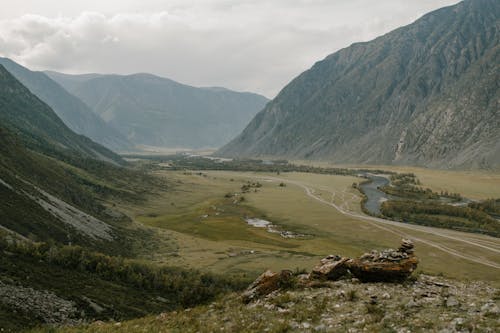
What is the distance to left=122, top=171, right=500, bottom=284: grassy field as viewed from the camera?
55656 mm

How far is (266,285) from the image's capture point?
75.4 ft

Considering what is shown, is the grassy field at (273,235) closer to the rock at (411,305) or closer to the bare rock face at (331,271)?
the bare rock face at (331,271)

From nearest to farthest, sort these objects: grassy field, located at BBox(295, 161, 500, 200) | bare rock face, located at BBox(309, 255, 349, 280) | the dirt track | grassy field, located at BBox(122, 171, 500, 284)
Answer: bare rock face, located at BBox(309, 255, 349, 280)
grassy field, located at BBox(122, 171, 500, 284)
the dirt track
grassy field, located at BBox(295, 161, 500, 200)

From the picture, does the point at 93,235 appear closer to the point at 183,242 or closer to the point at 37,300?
the point at 183,242

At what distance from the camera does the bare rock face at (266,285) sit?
22.4 metres

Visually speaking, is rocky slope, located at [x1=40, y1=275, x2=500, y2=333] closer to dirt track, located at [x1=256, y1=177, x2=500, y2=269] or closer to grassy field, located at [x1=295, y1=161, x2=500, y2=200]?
dirt track, located at [x1=256, y1=177, x2=500, y2=269]

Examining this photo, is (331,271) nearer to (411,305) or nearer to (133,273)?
(411,305)

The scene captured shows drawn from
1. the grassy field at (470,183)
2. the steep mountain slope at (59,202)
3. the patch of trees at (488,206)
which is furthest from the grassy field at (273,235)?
the grassy field at (470,183)

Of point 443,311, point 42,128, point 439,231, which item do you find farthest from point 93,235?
point 42,128

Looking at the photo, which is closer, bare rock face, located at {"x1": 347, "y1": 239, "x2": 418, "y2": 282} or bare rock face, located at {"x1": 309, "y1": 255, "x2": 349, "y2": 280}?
bare rock face, located at {"x1": 347, "y1": 239, "x2": 418, "y2": 282}

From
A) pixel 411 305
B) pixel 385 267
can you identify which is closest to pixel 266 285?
pixel 385 267

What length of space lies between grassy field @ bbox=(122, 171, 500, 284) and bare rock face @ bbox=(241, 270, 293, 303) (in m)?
24.7

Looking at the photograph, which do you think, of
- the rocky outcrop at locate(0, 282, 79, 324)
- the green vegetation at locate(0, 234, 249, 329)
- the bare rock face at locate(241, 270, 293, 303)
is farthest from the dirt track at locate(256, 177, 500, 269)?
the rocky outcrop at locate(0, 282, 79, 324)

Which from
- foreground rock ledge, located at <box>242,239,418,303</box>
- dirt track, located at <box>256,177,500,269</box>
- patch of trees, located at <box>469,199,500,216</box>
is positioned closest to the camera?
foreground rock ledge, located at <box>242,239,418,303</box>
